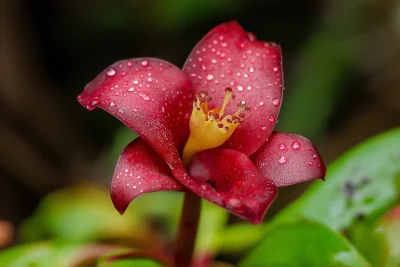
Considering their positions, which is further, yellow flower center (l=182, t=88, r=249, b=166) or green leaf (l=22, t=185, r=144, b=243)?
green leaf (l=22, t=185, r=144, b=243)

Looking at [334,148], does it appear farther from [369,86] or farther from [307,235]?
[307,235]

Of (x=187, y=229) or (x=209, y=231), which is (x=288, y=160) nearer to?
(x=187, y=229)

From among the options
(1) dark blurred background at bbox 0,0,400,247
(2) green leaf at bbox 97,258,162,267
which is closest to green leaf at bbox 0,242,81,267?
(2) green leaf at bbox 97,258,162,267

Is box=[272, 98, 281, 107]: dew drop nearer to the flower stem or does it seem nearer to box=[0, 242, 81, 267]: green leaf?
the flower stem

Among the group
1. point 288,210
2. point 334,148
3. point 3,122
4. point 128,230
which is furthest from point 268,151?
point 3,122

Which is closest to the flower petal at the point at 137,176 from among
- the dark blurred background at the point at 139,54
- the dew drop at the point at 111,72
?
the dew drop at the point at 111,72
